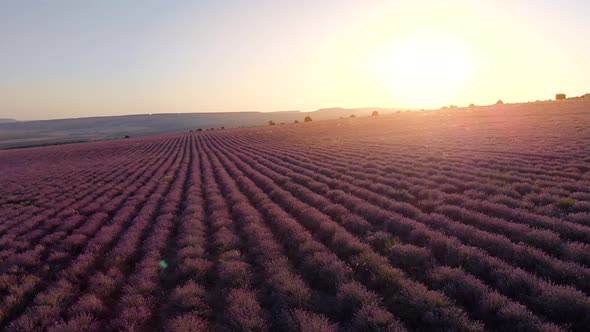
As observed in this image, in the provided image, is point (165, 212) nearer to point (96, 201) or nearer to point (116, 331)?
point (96, 201)

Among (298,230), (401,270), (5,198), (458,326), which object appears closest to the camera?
(458,326)

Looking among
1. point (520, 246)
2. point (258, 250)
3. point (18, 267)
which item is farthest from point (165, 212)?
point (520, 246)

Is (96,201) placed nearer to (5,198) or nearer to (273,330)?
(5,198)

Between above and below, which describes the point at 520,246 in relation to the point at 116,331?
above

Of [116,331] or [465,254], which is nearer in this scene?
[116,331]

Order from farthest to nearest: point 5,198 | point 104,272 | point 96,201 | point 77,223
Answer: point 5,198, point 96,201, point 77,223, point 104,272

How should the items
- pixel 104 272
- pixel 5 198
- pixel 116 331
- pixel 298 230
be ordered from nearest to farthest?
pixel 116 331 → pixel 104 272 → pixel 298 230 → pixel 5 198

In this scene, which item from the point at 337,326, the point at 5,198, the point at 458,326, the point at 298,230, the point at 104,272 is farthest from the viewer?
the point at 5,198

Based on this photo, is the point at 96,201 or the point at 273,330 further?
the point at 96,201

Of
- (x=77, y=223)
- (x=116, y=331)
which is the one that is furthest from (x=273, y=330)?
(x=77, y=223)
